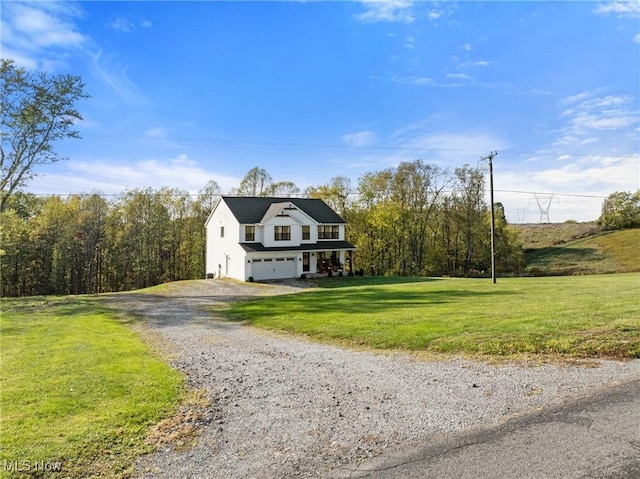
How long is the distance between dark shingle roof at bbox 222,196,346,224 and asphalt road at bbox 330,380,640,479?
30446 mm

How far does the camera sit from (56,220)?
138 ft

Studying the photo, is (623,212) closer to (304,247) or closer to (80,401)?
(304,247)

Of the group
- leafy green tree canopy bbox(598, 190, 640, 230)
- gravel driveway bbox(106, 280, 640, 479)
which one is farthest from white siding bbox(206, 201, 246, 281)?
leafy green tree canopy bbox(598, 190, 640, 230)

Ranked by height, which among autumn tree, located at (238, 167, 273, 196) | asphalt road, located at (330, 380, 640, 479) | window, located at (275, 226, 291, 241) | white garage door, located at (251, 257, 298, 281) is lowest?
asphalt road, located at (330, 380, 640, 479)

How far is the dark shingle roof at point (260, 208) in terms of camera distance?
114 feet

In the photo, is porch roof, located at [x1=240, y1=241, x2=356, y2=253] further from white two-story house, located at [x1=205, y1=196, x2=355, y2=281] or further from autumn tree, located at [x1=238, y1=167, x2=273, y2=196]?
autumn tree, located at [x1=238, y1=167, x2=273, y2=196]

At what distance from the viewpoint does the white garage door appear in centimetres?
3266

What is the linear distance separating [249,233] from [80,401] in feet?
93.3

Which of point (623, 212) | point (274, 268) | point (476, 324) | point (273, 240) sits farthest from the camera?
point (623, 212)

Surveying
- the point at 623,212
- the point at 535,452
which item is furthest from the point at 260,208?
the point at 623,212

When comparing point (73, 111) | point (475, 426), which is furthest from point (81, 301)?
point (475, 426)

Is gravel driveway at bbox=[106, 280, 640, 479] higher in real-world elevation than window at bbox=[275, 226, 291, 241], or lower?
lower

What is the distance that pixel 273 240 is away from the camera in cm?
3391

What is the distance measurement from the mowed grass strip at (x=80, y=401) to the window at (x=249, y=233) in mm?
22359
